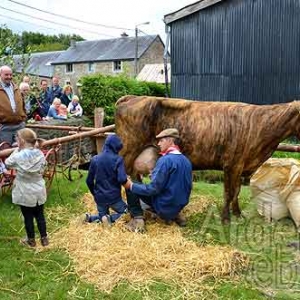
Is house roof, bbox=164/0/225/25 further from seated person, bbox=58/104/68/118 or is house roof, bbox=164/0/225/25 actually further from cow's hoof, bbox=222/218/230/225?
cow's hoof, bbox=222/218/230/225

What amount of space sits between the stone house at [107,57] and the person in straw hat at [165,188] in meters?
41.9

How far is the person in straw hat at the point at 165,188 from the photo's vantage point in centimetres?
541

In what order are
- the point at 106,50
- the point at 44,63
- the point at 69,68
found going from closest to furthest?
the point at 106,50
the point at 69,68
the point at 44,63

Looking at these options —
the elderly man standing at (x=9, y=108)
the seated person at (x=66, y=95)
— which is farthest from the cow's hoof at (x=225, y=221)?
the seated person at (x=66, y=95)

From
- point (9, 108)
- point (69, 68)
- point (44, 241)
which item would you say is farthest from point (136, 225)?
point (69, 68)

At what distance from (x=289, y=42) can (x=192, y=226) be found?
960 cm

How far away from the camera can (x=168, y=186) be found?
215 inches

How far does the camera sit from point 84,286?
418 centimetres

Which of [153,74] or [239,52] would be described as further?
[153,74]

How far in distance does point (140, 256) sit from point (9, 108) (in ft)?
11.1

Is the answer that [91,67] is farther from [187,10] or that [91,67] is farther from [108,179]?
[108,179]

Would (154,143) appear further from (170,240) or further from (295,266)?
(295,266)

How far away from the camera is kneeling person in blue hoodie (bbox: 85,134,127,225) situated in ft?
18.1

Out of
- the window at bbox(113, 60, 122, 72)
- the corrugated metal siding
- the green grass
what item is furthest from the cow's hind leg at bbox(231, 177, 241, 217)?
the window at bbox(113, 60, 122, 72)
